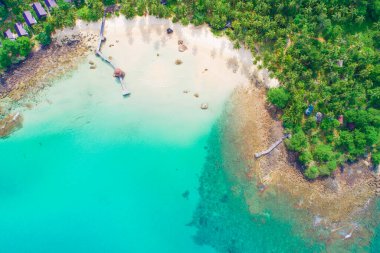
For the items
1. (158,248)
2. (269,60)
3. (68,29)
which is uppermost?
(68,29)

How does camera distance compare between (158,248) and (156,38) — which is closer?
(158,248)

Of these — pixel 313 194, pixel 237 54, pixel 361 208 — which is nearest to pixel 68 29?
pixel 237 54

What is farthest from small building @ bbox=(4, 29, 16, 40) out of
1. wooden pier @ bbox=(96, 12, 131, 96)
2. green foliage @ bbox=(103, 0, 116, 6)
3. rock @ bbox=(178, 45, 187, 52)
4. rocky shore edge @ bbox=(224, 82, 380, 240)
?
rocky shore edge @ bbox=(224, 82, 380, 240)

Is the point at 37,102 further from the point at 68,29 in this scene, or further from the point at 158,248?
the point at 158,248

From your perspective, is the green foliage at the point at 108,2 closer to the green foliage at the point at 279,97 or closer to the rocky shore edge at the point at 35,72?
the rocky shore edge at the point at 35,72

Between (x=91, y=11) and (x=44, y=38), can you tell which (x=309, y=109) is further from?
(x=44, y=38)

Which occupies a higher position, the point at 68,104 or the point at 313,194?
the point at 68,104

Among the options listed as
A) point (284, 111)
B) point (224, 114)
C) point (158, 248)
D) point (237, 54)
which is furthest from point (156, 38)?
point (158, 248)
